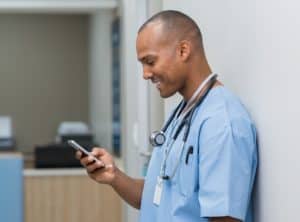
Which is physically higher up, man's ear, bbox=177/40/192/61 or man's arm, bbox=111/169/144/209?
man's ear, bbox=177/40/192/61

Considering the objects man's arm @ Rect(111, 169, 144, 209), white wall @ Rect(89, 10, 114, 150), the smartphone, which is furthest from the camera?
white wall @ Rect(89, 10, 114, 150)

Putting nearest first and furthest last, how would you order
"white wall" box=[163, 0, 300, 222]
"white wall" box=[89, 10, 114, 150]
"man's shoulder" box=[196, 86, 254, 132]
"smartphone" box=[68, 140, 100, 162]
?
"white wall" box=[163, 0, 300, 222] < "man's shoulder" box=[196, 86, 254, 132] < "smartphone" box=[68, 140, 100, 162] < "white wall" box=[89, 10, 114, 150]

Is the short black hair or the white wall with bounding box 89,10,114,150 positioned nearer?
the short black hair

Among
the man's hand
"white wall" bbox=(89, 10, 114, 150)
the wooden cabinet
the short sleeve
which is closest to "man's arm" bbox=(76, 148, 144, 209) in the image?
the man's hand

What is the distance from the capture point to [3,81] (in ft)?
18.9

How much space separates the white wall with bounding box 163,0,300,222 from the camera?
1243 mm

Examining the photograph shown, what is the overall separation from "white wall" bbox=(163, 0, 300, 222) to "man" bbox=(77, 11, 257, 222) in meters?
0.04

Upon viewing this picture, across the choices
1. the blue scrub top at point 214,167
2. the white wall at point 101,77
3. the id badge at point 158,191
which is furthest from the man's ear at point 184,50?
the white wall at point 101,77

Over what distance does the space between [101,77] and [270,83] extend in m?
3.86

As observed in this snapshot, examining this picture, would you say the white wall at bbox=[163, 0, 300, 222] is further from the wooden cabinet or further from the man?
the wooden cabinet

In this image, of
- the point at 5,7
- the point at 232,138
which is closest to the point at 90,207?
the point at 5,7

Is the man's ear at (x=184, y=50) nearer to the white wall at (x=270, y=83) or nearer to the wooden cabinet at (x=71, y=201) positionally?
the white wall at (x=270, y=83)

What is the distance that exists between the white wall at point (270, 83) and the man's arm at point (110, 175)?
1.27 ft

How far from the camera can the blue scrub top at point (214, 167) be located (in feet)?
4.37
